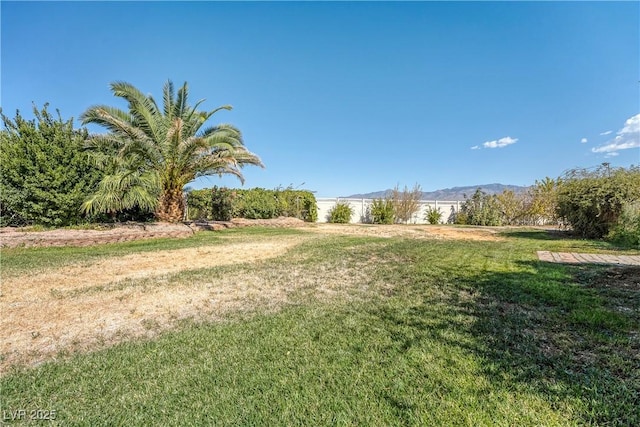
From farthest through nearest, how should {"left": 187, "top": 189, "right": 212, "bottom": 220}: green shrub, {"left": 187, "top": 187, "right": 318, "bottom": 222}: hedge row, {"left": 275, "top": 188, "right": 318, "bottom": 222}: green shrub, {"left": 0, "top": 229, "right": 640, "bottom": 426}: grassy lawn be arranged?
1. {"left": 275, "top": 188, "right": 318, "bottom": 222}: green shrub
2. {"left": 187, "top": 189, "right": 212, "bottom": 220}: green shrub
3. {"left": 187, "top": 187, "right": 318, "bottom": 222}: hedge row
4. {"left": 0, "top": 229, "right": 640, "bottom": 426}: grassy lawn

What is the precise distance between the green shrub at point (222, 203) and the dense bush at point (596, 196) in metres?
13.6

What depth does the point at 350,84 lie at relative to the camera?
15.4m

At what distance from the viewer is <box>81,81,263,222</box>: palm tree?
394 inches

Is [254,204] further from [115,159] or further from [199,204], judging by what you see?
[115,159]

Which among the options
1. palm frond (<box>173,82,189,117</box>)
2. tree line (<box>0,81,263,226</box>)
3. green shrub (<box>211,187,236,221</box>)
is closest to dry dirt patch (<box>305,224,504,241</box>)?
green shrub (<box>211,187,236,221</box>)

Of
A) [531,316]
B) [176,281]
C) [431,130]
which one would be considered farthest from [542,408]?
[431,130]

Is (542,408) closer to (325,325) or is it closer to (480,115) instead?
(325,325)

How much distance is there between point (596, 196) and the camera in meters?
8.77

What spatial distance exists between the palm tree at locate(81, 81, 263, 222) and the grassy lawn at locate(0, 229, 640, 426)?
8.52 metres

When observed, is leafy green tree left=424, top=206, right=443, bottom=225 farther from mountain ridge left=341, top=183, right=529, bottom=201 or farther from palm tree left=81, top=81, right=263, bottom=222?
palm tree left=81, top=81, right=263, bottom=222

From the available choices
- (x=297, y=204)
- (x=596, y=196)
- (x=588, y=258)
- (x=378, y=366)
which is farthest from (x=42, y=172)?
(x=596, y=196)

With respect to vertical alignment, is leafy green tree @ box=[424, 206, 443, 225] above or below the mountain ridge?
below

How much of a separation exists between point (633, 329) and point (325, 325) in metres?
2.73

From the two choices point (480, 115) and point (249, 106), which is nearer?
point (249, 106)
